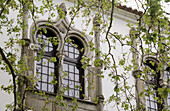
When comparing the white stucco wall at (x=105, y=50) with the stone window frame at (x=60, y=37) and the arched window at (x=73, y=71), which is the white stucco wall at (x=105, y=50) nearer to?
the stone window frame at (x=60, y=37)

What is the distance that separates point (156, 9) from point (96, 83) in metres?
4.87

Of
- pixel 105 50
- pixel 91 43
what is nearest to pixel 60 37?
pixel 105 50

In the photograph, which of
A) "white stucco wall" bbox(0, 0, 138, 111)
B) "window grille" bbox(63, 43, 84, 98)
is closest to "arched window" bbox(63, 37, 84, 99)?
"window grille" bbox(63, 43, 84, 98)

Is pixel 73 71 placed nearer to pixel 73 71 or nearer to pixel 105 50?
pixel 73 71

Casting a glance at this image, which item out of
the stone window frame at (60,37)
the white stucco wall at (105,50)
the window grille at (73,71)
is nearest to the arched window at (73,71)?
the window grille at (73,71)

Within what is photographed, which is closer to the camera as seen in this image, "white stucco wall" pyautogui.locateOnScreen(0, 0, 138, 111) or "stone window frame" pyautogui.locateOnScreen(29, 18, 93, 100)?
"white stucco wall" pyautogui.locateOnScreen(0, 0, 138, 111)

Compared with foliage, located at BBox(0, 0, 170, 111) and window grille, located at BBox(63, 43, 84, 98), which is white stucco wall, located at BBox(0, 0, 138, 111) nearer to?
foliage, located at BBox(0, 0, 170, 111)

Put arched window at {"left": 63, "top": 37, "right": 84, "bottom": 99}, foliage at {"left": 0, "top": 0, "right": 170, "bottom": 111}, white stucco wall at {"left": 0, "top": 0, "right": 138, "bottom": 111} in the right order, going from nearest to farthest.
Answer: foliage at {"left": 0, "top": 0, "right": 170, "bottom": 111}
white stucco wall at {"left": 0, "top": 0, "right": 138, "bottom": 111}
arched window at {"left": 63, "top": 37, "right": 84, "bottom": 99}

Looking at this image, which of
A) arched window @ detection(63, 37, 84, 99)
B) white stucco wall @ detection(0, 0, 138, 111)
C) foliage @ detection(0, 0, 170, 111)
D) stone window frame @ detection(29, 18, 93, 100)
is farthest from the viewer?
arched window @ detection(63, 37, 84, 99)

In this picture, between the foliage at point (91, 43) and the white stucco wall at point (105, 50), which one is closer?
the foliage at point (91, 43)

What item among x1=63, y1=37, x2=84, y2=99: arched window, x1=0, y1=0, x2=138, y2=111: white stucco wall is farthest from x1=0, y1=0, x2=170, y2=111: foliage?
x1=63, y1=37, x2=84, y2=99: arched window

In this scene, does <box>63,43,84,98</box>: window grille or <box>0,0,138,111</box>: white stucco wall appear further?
<box>63,43,84,98</box>: window grille

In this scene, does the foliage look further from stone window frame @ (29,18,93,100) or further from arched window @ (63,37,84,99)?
arched window @ (63,37,84,99)

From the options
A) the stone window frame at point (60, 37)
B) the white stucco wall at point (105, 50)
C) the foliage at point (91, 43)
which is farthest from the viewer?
the stone window frame at point (60, 37)
